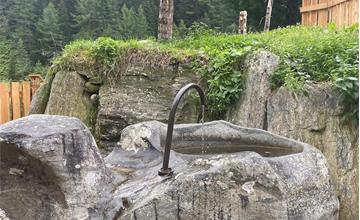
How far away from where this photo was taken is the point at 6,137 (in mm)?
2467

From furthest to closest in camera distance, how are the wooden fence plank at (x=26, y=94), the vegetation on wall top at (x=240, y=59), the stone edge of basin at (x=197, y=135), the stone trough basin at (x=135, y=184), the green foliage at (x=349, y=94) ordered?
the wooden fence plank at (x=26, y=94) → the vegetation on wall top at (x=240, y=59) → the green foliage at (x=349, y=94) → the stone edge of basin at (x=197, y=135) → the stone trough basin at (x=135, y=184)

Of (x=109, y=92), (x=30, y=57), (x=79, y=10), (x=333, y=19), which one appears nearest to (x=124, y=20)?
(x=79, y=10)

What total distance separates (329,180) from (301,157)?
287mm

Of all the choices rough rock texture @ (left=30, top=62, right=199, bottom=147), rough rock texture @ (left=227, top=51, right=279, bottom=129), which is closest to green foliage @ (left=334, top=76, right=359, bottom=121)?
rough rock texture @ (left=227, top=51, right=279, bottom=129)

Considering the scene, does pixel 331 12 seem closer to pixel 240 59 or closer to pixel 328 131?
pixel 240 59

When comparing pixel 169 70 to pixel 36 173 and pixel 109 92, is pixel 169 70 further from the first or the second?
pixel 36 173

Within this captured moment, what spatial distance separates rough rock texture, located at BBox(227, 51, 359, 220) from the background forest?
1211cm

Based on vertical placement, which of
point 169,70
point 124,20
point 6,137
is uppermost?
point 124,20

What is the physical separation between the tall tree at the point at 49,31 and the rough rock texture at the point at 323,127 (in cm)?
1792

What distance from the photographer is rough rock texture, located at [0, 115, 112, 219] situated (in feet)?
8.06

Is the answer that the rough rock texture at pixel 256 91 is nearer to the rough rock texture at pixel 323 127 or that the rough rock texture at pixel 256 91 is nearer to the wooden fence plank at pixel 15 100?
the rough rock texture at pixel 323 127

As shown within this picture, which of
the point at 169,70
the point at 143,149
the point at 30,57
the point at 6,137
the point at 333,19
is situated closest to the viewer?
the point at 6,137

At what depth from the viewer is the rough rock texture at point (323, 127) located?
375 centimetres

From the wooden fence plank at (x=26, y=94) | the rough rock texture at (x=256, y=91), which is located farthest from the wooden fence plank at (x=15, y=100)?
the rough rock texture at (x=256, y=91)
